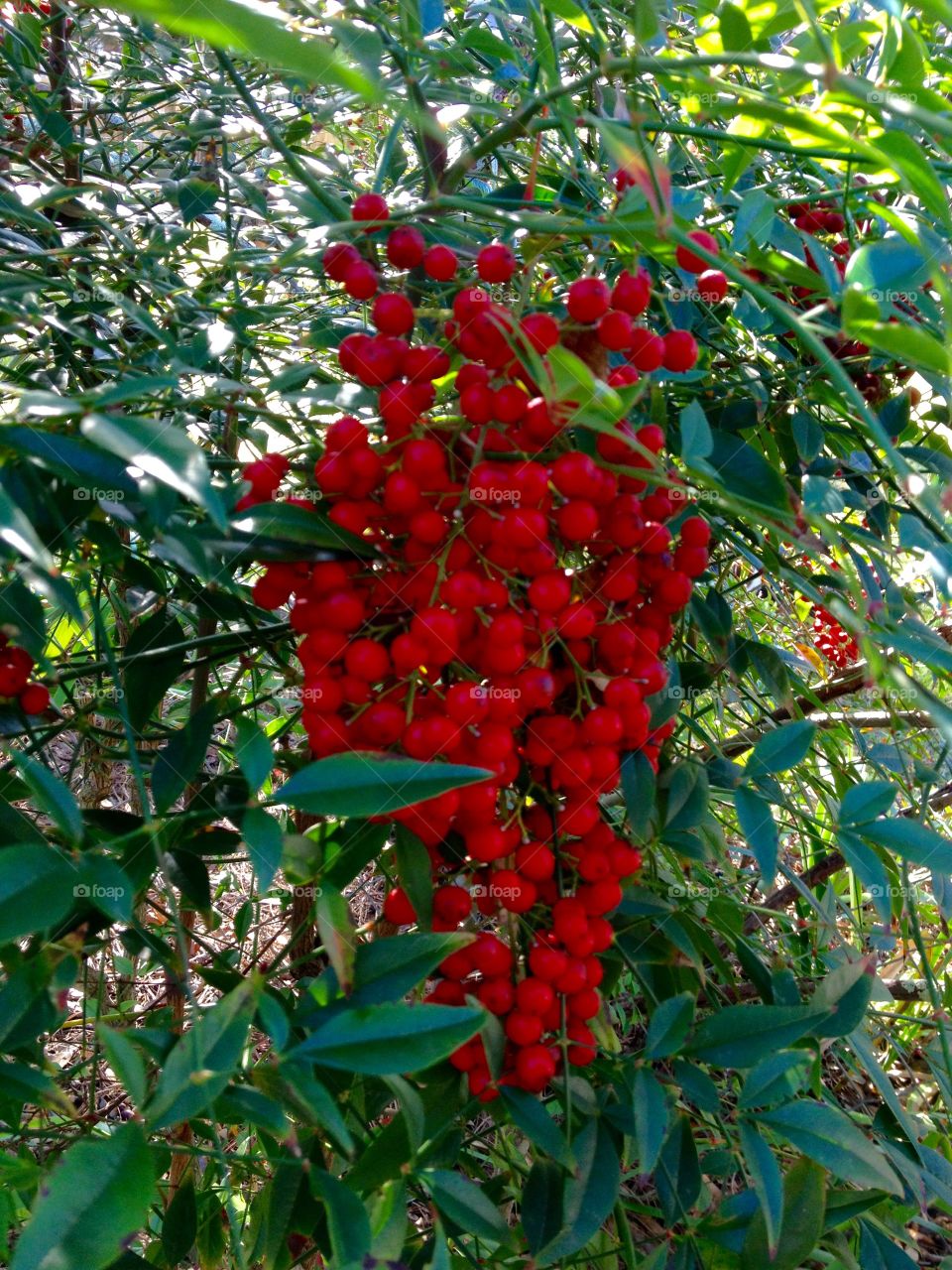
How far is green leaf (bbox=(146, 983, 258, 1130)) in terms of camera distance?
16.1 inches

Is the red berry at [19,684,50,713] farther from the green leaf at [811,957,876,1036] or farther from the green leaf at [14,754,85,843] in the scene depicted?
the green leaf at [811,957,876,1036]

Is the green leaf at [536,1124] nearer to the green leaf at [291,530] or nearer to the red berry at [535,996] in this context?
the red berry at [535,996]

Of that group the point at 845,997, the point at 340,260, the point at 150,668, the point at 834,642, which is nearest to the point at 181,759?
the point at 150,668

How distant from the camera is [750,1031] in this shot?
60 cm

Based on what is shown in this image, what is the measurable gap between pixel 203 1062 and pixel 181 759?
22 centimetres

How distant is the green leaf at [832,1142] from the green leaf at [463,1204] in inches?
6.1

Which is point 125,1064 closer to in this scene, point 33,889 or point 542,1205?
point 33,889

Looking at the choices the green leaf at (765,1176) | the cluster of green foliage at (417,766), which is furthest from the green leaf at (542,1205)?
the green leaf at (765,1176)

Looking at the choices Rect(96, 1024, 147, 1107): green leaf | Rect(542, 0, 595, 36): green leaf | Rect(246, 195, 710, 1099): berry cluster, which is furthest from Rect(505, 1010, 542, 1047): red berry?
Rect(542, 0, 595, 36): green leaf

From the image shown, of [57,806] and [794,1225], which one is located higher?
[57,806]

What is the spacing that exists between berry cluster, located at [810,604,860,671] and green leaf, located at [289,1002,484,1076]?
102 centimetres

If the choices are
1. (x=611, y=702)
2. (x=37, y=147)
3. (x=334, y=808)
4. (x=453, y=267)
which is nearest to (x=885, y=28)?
(x=453, y=267)

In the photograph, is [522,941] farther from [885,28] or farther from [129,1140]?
[885,28]

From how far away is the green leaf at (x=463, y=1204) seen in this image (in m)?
0.54
